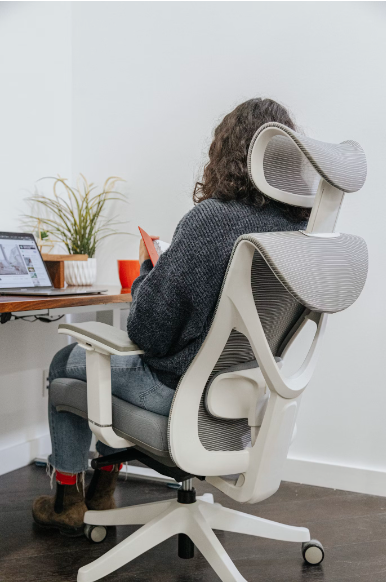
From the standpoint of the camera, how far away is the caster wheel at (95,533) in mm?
1865

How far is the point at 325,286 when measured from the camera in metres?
1.18

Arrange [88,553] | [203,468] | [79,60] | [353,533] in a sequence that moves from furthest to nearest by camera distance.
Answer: [79,60]
[353,533]
[88,553]
[203,468]

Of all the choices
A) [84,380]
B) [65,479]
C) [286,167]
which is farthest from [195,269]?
[65,479]

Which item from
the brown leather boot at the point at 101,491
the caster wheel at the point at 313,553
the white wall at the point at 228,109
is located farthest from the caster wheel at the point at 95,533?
the white wall at the point at 228,109

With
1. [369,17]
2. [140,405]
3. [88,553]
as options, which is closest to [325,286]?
[140,405]

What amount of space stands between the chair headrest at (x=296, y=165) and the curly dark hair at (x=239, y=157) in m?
0.10

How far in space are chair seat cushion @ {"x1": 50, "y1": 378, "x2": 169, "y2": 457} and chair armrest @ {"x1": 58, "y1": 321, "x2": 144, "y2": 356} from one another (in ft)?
0.50

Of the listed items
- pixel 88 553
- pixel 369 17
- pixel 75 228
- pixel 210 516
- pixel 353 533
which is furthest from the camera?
pixel 75 228

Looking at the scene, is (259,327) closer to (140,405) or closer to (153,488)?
(140,405)

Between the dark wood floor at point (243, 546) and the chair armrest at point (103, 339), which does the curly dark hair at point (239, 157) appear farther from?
the dark wood floor at point (243, 546)

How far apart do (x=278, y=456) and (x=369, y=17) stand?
5.93 ft

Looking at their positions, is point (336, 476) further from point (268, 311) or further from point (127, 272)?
point (268, 311)

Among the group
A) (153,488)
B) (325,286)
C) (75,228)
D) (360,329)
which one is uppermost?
(325,286)

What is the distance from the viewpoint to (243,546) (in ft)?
6.21
